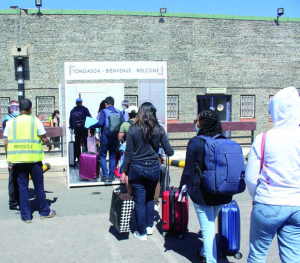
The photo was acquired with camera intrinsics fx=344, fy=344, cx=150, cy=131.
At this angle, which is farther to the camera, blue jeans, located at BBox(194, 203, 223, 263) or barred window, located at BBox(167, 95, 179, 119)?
barred window, located at BBox(167, 95, 179, 119)

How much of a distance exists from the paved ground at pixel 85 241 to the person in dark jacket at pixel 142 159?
1.30ft

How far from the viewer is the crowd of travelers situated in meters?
2.68

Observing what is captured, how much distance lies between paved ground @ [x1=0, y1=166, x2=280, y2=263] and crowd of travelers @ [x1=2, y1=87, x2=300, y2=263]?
0.67 ft

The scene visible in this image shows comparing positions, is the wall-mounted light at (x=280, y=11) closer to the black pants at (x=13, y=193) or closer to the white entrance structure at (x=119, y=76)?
the white entrance structure at (x=119, y=76)

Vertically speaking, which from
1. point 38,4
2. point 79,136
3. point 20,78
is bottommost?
point 79,136

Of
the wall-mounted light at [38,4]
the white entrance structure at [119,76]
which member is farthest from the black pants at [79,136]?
the wall-mounted light at [38,4]

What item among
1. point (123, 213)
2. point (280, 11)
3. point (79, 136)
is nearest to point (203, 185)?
point (123, 213)

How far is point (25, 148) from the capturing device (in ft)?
16.5

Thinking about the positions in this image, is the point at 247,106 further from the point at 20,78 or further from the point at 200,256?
the point at 200,256

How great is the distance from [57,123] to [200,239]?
36.8 ft

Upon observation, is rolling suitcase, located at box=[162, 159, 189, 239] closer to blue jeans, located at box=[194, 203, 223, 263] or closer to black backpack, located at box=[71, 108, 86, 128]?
blue jeans, located at box=[194, 203, 223, 263]

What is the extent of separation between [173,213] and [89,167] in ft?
11.3

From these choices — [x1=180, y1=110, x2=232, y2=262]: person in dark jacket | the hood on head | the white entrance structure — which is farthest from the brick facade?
the hood on head

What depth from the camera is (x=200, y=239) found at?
4645 millimetres
